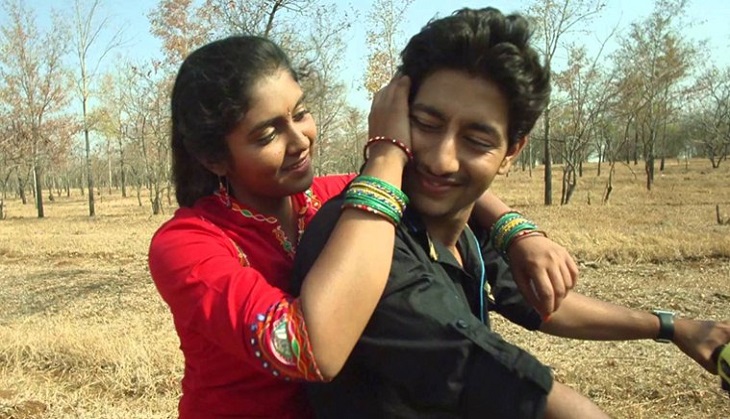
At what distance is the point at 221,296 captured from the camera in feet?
3.97

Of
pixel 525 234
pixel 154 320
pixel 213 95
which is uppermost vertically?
pixel 213 95

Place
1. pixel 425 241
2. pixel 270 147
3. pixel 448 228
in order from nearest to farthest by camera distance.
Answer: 1. pixel 425 241
2. pixel 448 228
3. pixel 270 147

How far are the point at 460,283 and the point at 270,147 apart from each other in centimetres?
55

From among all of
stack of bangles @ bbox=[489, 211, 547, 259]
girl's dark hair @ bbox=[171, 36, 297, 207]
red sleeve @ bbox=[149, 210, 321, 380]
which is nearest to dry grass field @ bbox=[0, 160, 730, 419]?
girl's dark hair @ bbox=[171, 36, 297, 207]

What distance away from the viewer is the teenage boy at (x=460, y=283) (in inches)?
42.2

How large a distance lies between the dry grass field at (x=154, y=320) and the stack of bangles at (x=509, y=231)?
8.90ft

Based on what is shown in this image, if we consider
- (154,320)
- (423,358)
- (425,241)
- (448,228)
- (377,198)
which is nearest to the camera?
(423,358)

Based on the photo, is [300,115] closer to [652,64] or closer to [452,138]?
[452,138]

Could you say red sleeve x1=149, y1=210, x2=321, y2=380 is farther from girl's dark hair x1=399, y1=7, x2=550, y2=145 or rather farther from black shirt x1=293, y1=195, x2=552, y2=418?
girl's dark hair x1=399, y1=7, x2=550, y2=145

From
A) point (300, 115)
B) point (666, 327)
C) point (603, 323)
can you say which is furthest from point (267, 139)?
point (666, 327)

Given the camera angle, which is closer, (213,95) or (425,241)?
(425,241)

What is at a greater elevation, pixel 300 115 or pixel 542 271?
pixel 300 115

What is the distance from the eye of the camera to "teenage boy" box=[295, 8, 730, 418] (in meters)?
1.07

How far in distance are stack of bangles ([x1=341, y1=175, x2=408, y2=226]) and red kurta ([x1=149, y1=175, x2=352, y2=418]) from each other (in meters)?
0.22
